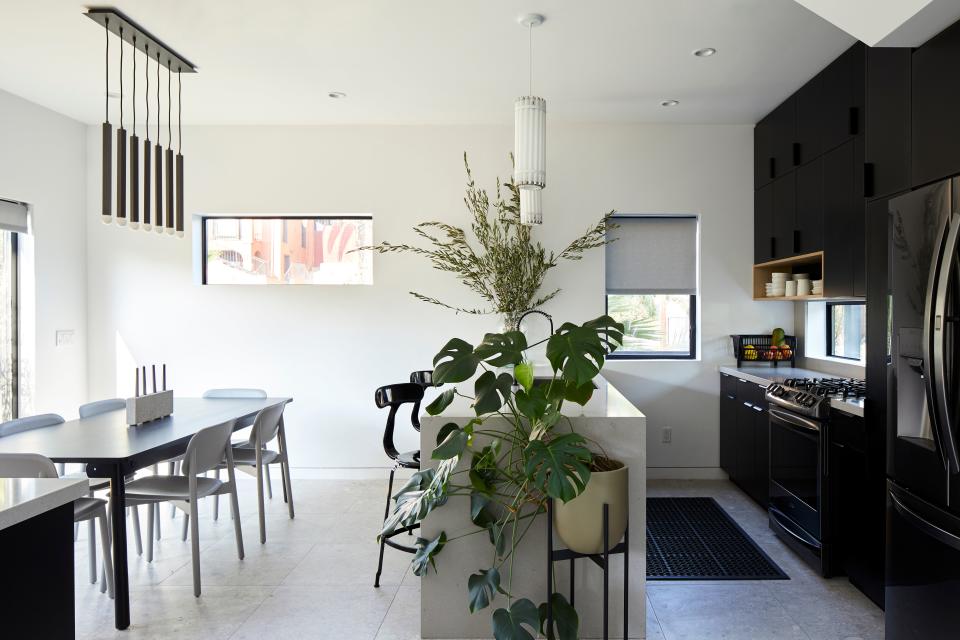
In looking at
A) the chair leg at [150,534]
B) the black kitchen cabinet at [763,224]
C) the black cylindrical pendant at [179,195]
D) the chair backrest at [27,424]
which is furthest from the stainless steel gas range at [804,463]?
the chair backrest at [27,424]

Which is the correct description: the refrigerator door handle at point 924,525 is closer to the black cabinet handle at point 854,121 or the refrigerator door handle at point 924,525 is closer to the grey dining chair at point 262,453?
the black cabinet handle at point 854,121

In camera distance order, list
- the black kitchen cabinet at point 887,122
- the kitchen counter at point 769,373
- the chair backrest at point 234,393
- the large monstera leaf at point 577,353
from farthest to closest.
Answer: the chair backrest at point 234,393 → the kitchen counter at point 769,373 → the black kitchen cabinet at point 887,122 → the large monstera leaf at point 577,353

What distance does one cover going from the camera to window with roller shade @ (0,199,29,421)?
433 centimetres

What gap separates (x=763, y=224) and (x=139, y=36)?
445cm

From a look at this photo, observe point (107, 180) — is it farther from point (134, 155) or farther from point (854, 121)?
point (854, 121)

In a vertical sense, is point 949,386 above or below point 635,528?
above

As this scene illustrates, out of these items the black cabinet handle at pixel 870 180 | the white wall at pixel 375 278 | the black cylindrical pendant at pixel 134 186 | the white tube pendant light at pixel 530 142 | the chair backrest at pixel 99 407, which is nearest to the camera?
the black cabinet handle at pixel 870 180

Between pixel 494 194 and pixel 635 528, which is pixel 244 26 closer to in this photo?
pixel 494 194

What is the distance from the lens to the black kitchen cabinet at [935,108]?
1992 mm

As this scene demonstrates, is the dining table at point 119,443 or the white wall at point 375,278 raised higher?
the white wall at point 375,278

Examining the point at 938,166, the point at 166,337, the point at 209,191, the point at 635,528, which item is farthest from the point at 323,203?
the point at 938,166

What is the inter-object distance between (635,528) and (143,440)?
2398mm

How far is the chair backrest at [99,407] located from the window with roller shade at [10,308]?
1093 mm

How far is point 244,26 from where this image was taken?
3193 millimetres
